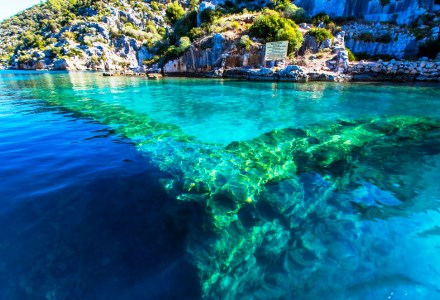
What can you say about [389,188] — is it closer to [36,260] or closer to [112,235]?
[112,235]

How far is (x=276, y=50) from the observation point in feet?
101

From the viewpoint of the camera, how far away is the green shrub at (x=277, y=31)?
3139cm

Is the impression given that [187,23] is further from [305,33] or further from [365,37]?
[365,37]

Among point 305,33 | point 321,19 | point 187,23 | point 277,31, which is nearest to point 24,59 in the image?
point 187,23

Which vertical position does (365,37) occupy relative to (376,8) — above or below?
below

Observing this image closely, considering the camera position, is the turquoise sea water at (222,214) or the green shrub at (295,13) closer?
the turquoise sea water at (222,214)

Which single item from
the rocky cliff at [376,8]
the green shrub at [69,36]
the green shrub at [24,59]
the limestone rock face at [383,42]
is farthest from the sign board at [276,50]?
the green shrub at [69,36]

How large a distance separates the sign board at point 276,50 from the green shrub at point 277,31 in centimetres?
201

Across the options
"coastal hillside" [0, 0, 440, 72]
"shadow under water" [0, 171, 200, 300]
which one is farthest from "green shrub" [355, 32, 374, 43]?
"shadow under water" [0, 171, 200, 300]

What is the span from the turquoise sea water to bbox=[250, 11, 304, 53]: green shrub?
85.7ft

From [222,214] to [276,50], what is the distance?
101ft

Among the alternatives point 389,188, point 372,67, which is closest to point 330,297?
point 389,188

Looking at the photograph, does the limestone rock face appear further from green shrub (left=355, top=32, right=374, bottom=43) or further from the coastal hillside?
green shrub (left=355, top=32, right=374, bottom=43)

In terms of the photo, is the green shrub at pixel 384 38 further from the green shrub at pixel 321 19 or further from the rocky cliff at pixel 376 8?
the green shrub at pixel 321 19
